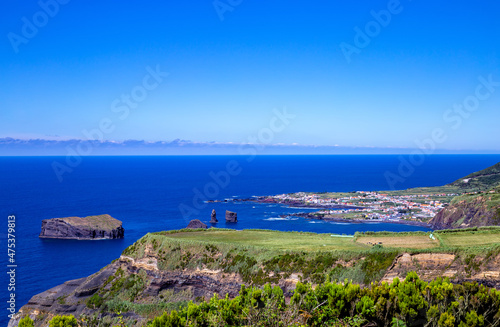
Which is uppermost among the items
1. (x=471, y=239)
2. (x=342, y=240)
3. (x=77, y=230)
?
(x=471, y=239)

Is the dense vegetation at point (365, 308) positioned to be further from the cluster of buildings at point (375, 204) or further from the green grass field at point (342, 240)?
the cluster of buildings at point (375, 204)

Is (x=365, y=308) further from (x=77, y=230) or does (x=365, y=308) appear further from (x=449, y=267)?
(x=77, y=230)

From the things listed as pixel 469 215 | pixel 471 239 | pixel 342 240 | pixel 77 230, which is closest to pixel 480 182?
pixel 469 215

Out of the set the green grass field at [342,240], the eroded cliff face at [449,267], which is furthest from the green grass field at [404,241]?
the eroded cliff face at [449,267]

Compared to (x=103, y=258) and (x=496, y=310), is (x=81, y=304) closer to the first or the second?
(x=103, y=258)

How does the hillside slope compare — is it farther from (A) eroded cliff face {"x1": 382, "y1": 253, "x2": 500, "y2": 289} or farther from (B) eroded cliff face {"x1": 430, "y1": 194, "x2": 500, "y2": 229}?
(A) eroded cliff face {"x1": 382, "y1": 253, "x2": 500, "y2": 289}

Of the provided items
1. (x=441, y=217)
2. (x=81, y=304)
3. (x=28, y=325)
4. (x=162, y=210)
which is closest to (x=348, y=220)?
(x=441, y=217)

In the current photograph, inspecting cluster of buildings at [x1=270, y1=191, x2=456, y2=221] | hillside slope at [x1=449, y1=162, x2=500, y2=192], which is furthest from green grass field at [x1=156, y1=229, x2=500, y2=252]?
hillside slope at [x1=449, y1=162, x2=500, y2=192]
